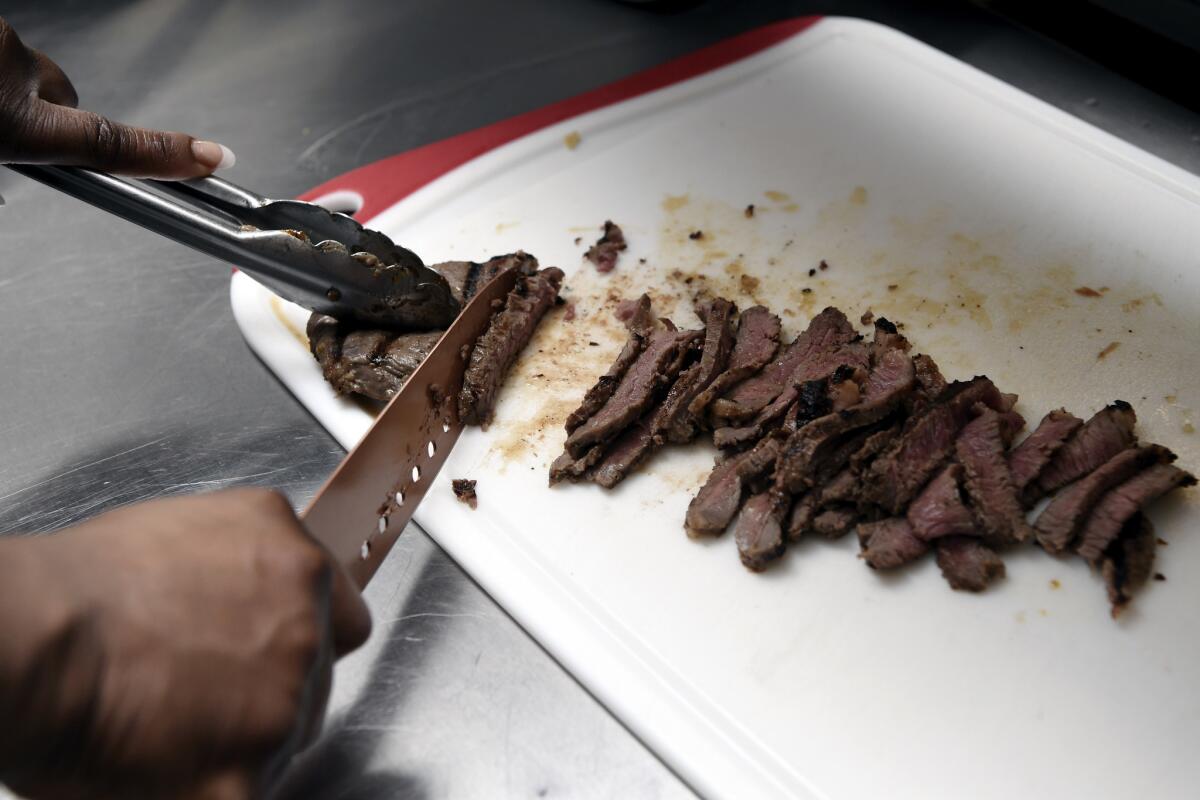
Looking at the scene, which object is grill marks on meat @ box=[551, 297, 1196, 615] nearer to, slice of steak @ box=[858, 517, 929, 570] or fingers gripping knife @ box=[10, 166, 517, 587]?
slice of steak @ box=[858, 517, 929, 570]

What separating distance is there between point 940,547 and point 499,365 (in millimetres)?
1304

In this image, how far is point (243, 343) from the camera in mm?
3006

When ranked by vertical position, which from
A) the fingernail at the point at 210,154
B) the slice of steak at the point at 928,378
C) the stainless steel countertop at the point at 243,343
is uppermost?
the fingernail at the point at 210,154

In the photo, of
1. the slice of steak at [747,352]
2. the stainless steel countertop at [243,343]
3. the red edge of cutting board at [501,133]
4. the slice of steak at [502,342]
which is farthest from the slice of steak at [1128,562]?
the red edge of cutting board at [501,133]

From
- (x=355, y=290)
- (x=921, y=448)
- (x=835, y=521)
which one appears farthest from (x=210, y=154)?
(x=921, y=448)

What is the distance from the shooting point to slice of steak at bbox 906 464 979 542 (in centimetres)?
203

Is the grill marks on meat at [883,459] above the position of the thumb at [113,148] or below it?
below

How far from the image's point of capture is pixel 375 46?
14.3 ft

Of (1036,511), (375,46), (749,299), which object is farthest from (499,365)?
(375,46)

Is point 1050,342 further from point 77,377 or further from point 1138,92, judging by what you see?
point 77,377

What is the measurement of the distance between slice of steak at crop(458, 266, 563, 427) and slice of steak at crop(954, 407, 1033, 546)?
1.28m

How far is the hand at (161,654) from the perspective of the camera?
1224 millimetres

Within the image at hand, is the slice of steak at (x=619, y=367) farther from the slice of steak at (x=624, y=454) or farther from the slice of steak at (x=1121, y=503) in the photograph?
the slice of steak at (x=1121, y=503)

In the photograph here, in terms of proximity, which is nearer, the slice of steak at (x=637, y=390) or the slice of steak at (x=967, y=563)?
the slice of steak at (x=967, y=563)
